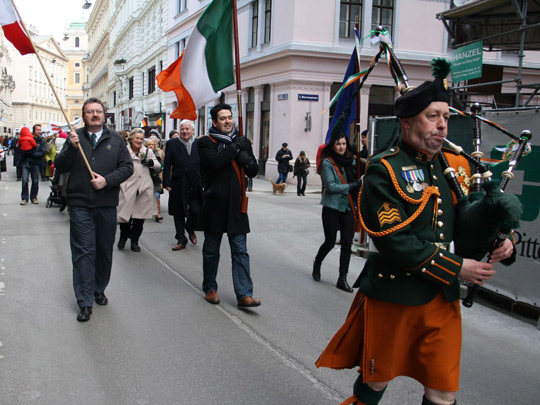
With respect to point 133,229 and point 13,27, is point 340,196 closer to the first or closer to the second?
point 133,229

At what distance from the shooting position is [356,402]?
2797mm

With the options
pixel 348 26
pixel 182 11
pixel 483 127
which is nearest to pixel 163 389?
pixel 483 127

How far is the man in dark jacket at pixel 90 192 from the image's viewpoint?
521cm

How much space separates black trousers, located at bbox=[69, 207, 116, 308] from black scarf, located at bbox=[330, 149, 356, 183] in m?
2.77

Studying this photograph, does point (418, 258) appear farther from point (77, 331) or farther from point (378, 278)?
point (77, 331)

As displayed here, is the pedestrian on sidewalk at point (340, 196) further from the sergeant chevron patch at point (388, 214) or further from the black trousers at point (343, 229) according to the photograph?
the sergeant chevron patch at point (388, 214)

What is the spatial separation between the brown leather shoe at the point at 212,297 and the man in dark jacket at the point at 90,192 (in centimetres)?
114

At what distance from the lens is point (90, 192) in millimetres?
5258

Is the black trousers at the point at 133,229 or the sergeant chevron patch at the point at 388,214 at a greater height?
the sergeant chevron patch at the point at 388,214

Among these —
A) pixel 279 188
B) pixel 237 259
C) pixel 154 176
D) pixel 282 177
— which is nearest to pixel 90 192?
pixel 237 259

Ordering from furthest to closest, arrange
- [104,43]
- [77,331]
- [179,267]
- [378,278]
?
[104,43] < [179,267] < [77,331] < [378,278]

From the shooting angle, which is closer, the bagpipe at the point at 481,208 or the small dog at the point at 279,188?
the bagpipe at the point at 481,208

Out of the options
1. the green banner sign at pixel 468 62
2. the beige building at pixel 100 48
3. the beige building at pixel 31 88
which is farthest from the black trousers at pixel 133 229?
the beige building at pixel 31 88

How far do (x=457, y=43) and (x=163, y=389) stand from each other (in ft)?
33.0
